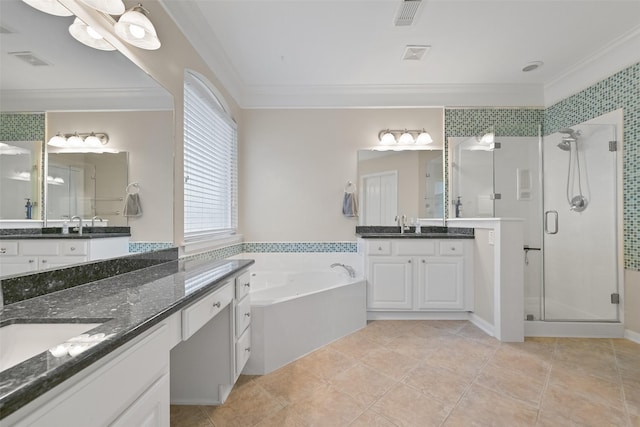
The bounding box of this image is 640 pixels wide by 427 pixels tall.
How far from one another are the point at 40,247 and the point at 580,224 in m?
4.19

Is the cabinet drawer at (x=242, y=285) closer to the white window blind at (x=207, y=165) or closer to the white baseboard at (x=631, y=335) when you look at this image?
the white window blind at (x=207, y=165)

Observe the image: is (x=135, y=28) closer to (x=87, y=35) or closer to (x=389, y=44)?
(x=87, y=35)

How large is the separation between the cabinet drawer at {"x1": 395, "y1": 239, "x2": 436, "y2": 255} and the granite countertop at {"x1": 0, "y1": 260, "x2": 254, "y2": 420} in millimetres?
1908

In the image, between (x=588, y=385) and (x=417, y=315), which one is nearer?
Result: (x=588, y=385)

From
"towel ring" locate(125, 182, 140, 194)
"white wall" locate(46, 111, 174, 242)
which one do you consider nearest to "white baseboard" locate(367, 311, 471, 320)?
"white wall" locate(46, 111, 174, 242)

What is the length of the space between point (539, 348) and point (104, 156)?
11.0 feet

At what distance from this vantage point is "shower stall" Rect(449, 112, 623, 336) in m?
2.69

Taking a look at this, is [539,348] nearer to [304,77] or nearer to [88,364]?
[88,364]

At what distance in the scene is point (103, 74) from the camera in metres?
1.38

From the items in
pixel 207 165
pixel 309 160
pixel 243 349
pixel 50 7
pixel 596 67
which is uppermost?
pixel 596 67

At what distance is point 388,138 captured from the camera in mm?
3477

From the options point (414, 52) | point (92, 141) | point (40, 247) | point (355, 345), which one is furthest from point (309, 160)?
point (40, 247)

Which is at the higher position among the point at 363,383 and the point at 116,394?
the point at 116,394

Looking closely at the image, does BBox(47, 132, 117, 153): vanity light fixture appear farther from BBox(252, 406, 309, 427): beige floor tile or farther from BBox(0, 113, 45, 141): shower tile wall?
BBox(252, 406, 309, 427): beige floor tile
